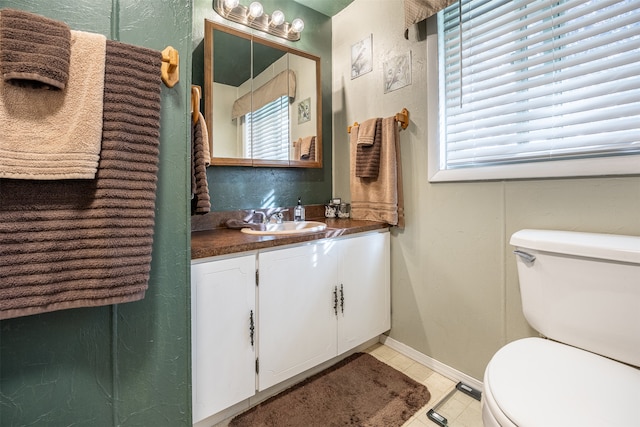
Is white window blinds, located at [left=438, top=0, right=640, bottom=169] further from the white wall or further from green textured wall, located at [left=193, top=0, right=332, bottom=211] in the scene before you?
green textured wall, located at [left=193, top=0, right=332, bottom=211]

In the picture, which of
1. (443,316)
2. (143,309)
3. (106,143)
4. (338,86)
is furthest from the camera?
(338,86)

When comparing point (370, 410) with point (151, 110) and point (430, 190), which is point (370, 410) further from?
point (151, 110)

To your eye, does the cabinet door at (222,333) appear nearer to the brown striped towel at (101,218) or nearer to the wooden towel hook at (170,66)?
the brown striped towel at (101,218)

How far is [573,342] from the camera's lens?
972mm

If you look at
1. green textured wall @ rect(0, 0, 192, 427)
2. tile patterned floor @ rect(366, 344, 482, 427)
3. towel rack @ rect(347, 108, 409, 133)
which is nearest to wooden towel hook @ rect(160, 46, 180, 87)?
green textured wall @ rect(0, 0, 192, 427)

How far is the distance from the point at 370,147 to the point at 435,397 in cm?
139

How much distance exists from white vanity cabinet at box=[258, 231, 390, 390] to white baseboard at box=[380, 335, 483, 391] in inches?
5.1

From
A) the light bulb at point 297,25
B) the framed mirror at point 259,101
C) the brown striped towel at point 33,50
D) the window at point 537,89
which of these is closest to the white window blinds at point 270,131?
the framed mirror at point 259,101

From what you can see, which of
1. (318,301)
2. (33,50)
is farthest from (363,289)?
(33,50)

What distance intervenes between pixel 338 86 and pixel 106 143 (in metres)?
1.78

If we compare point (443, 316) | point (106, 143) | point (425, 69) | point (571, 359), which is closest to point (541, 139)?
point (425, 69)

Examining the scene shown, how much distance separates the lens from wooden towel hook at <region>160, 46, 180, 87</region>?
32.6 inches

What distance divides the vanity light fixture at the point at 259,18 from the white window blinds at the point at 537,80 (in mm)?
943

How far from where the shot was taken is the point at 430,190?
159 centimetres
